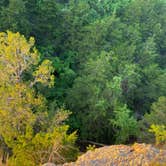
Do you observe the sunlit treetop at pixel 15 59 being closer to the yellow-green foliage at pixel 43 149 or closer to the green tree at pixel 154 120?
the yellow-green foliage at pixel 43 149

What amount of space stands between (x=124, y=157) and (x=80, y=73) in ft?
58.4

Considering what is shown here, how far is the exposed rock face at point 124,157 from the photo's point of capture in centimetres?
939

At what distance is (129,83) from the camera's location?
25.9 m

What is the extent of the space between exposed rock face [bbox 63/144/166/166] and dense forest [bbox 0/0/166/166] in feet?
17.5

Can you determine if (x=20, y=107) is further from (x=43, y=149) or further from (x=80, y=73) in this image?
(x=80, y=73)

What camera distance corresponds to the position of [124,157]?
31.8ft

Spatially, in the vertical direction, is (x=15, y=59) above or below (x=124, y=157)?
above

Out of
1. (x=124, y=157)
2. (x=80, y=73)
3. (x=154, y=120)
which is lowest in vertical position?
(x=154, y=120)

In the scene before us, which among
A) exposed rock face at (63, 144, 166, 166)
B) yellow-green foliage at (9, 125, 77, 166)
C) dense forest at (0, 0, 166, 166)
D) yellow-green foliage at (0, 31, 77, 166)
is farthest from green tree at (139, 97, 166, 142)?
exposed rock face at (63, 144, 166, 166)

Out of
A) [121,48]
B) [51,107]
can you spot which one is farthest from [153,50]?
[51,107]

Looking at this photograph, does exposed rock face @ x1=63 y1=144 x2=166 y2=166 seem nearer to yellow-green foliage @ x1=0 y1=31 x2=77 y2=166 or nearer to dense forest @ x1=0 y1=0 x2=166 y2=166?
dense forest @ x1=0 y1=0 x2=166 y2=166

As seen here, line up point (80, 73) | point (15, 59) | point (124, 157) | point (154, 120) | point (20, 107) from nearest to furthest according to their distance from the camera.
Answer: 1. point (124, 157)
2. point (20, 107)
3. point (15, 59)
4. point (154, 120)
5. point (80, 73)

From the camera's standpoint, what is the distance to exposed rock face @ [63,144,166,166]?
370 inches

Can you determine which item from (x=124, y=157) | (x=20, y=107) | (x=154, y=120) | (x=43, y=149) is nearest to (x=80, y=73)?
(x=154, y=120)
